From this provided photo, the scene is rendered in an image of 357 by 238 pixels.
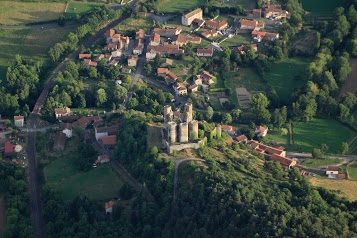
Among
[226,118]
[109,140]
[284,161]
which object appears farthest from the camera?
[226,118]

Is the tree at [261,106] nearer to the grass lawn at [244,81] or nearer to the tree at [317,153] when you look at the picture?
the grass lawn at [244,81]

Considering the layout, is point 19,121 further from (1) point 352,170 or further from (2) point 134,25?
(1) point 352,170

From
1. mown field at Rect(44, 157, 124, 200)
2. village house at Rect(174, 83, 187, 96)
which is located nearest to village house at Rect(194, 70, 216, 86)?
village house at Rect(174, 83, 187, 96)

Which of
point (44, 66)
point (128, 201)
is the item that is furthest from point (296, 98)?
point (44, 66)

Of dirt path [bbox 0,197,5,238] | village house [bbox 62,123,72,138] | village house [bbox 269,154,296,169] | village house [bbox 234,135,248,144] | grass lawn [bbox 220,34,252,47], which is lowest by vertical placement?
dirt path [bbox 0,197,5,238]

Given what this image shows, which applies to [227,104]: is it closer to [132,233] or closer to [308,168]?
[308,168]

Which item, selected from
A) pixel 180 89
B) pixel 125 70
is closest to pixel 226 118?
pixel 180 89

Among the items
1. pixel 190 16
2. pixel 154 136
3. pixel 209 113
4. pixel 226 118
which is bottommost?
pixel 154 136

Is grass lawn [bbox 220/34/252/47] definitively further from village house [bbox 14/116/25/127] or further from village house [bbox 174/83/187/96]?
village house [bbox 14/116/25/127]
